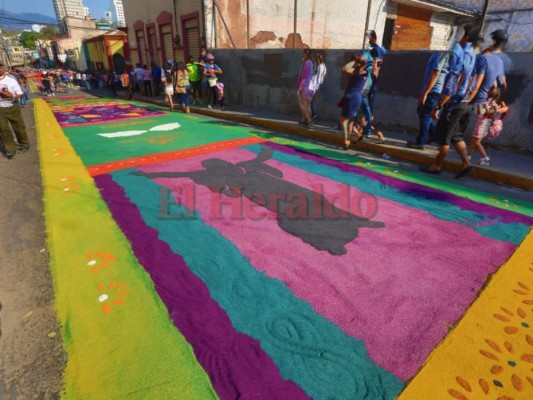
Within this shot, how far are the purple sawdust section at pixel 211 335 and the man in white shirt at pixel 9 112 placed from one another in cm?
496

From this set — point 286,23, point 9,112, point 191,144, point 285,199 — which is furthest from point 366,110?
point 286,23

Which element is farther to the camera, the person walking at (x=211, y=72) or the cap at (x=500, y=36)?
the person walking at (x=211, y=72)

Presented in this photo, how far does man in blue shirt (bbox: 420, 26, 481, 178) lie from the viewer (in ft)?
14.9

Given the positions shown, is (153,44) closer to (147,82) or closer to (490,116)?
(147,82)

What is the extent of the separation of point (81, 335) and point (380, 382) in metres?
1.99

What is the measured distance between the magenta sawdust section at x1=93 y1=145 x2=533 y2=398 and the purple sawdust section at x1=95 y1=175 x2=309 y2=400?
0.07 meters

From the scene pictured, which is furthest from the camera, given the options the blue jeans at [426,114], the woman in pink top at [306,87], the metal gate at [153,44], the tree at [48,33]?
the tree at [48,33]

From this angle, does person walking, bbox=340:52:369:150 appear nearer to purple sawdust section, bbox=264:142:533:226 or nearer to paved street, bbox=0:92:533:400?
purple sawdust section, bbox=264:142:533:226

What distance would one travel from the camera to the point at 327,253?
308 centimetres

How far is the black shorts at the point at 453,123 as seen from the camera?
4.52 meters

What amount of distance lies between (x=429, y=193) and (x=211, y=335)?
3.63 m

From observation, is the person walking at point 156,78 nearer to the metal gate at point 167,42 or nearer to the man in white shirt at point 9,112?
the metal gate at point 167,42

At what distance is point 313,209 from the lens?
156 inches

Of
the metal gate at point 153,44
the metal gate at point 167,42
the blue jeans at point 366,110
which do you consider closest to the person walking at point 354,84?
the blue jeans at point 366,110
